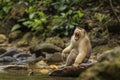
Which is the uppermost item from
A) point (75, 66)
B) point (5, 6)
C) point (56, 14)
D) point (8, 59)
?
point (5, 6)

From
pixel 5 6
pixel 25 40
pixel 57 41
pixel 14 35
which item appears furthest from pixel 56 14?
pixel 5 6

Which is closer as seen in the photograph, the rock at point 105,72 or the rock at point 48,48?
the rock at point 105,72

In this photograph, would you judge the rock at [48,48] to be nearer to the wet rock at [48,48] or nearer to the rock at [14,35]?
the wet rock at [48,48]

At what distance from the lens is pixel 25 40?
17.3 metres

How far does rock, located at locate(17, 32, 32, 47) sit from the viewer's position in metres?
16.9

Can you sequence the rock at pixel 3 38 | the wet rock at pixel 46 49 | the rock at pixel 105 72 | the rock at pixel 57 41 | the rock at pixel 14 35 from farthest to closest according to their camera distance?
the rock at pixel 3 38 → the rock at pixel 14 35 → the rock at pixel 57 41 → the wet rock at pixel 46 49 → the rock at pixel 105 72

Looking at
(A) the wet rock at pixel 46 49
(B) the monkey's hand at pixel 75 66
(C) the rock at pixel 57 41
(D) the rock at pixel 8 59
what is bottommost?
(B) the monkey's hand at pixel 75 66

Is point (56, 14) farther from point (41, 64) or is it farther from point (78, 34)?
point (78, 34)

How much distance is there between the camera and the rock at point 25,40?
16947mm

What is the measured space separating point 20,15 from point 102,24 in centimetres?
518

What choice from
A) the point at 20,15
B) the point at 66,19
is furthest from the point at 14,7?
the point at 66,19

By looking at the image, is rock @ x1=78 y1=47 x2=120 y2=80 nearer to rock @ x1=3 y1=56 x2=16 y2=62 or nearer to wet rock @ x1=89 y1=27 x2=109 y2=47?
rock @ x1=3 y1=56 x2=16 y2=62

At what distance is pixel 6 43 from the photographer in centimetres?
1766

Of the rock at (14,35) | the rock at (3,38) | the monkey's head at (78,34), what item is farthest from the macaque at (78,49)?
the rock at (3,38)
